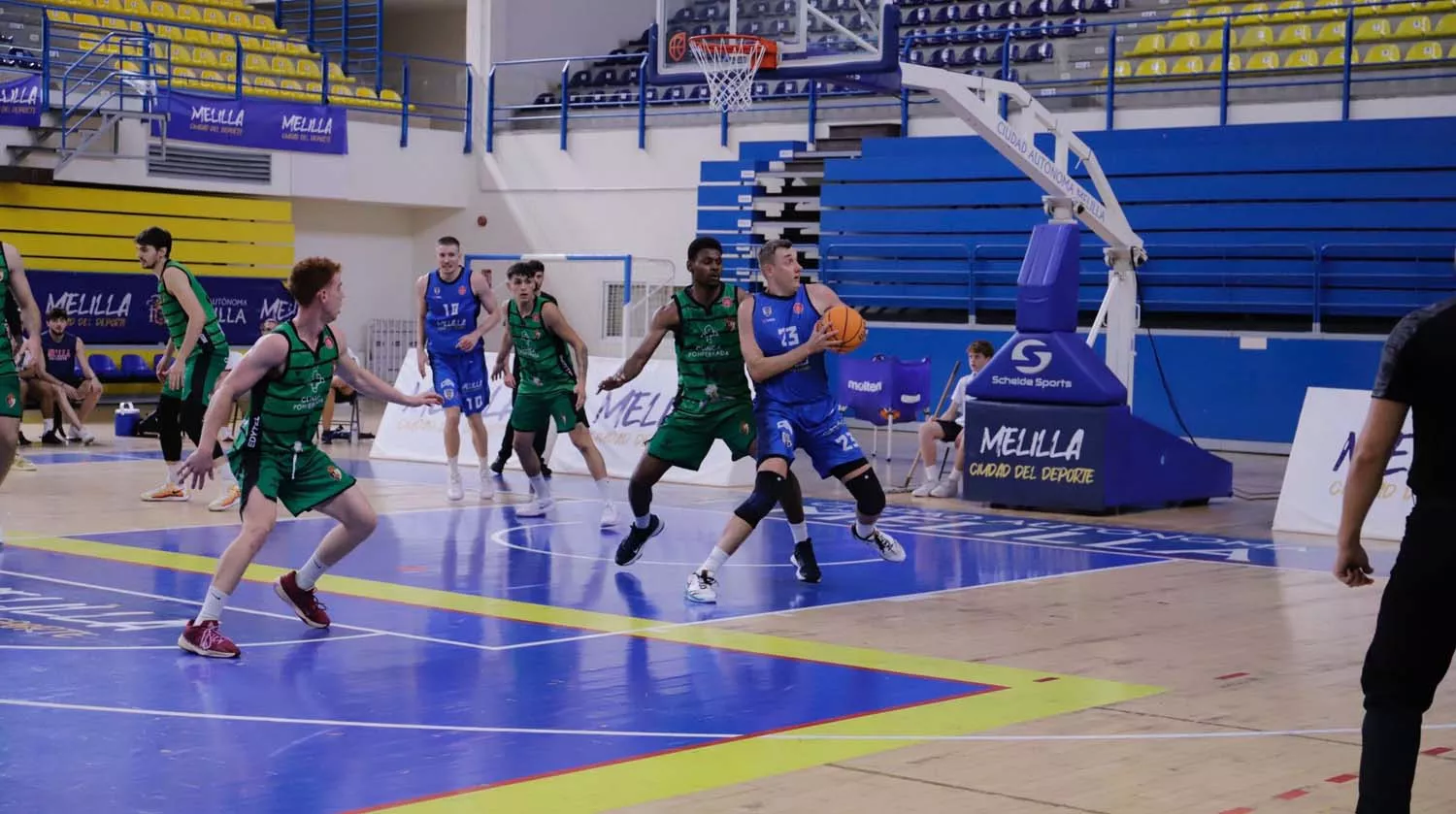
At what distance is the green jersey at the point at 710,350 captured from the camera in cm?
994

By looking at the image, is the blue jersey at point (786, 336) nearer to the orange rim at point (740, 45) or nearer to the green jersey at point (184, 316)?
the green jersey at point (184, 316)

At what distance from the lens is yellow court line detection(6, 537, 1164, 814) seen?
17.7 feet

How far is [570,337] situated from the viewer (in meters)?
12.4

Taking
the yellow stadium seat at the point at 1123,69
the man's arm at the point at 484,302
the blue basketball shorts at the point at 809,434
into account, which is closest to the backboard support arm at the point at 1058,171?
the man's arm at the point at 484,302

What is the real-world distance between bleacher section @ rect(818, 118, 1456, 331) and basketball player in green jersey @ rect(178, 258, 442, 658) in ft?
46.2

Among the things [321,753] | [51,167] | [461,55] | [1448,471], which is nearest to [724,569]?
[321,753]

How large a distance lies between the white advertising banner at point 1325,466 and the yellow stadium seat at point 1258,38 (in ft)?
31.4

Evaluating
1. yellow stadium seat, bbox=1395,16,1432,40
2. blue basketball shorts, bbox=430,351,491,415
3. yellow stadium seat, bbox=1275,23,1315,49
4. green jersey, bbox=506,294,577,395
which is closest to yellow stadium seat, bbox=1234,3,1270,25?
yellow stadium seat, bbox=1275,23,1315,49

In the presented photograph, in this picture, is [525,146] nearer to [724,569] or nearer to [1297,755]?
[724,569]

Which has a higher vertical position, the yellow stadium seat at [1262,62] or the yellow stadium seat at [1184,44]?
the yellow stadium seat at [1184,44]

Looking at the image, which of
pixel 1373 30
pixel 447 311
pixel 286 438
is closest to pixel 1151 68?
pixel 1373 30

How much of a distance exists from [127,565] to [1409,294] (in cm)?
1472

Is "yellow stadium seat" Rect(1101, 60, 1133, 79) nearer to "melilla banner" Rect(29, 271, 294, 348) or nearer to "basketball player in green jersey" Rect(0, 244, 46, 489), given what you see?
"melilla banner" Rect(29, 271, 294, 348)

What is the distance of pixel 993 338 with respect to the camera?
22.4m
